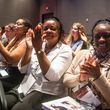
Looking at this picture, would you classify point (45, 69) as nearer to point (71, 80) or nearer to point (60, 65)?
point (60, 65)

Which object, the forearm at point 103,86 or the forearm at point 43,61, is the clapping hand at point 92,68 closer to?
the forearm at point 103,86

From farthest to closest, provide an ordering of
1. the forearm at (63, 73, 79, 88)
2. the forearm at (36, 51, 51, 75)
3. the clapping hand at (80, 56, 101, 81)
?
the forearm at (36, 51, 51, 75)
the forearm at (63, 73, 79, 88)
the clapping hand at (80, 56, 101, 81)

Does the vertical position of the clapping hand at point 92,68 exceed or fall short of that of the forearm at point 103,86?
it exceeds it

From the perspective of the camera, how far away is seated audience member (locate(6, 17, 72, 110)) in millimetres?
2154

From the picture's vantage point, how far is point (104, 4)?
7.24 metres

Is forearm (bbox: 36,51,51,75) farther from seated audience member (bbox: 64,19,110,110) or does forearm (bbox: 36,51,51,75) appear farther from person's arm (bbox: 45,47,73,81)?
seated audience member (bbox: 64,19,110,110)

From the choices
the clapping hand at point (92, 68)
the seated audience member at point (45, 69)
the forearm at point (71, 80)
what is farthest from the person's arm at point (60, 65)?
the clapping hand at point (92, 68)

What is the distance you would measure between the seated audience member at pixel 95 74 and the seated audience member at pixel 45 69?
0.52 ft

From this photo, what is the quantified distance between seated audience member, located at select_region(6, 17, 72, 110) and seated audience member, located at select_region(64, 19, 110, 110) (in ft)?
0.52

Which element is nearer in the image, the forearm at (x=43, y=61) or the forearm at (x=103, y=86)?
the forearm at (x=103, y=86)

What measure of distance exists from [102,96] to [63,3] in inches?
290

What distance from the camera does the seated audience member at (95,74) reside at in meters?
1.72

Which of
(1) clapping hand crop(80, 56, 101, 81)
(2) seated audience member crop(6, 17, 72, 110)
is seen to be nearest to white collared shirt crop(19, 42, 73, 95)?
(2) seated audience member crop(6, 17, 72, 110)

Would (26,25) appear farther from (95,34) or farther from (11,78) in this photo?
(95,34)
